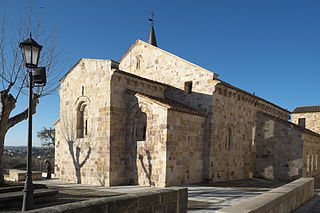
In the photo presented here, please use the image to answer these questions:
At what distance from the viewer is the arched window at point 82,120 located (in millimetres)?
15547

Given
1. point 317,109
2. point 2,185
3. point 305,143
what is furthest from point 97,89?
point 317,109

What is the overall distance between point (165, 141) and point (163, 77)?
253 inches

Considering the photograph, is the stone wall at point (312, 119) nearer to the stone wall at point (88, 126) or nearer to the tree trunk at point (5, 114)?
the stone wall at point (88, 126)

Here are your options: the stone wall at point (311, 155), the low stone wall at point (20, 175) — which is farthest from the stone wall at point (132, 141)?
the stone wall at point (311, 155)

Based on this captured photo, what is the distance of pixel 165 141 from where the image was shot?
12.6 m

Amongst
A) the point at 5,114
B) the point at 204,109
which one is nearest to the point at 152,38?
the point at 204,109

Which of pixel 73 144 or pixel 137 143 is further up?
pixel 137 143

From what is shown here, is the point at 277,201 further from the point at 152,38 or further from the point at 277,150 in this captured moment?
the point at 152,38

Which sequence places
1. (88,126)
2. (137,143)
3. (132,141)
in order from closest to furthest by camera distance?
(137,143) < (132,141) < (88,126)

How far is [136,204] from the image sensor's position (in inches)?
196

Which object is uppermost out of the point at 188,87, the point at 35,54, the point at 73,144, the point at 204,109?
the point at 188,87

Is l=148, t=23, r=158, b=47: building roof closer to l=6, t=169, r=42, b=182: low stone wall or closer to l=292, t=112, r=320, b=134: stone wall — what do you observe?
l=6, t=169, r=42, b=182: low stone wall

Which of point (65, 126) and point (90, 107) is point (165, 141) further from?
point (65, 126)

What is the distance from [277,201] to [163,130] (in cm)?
684
